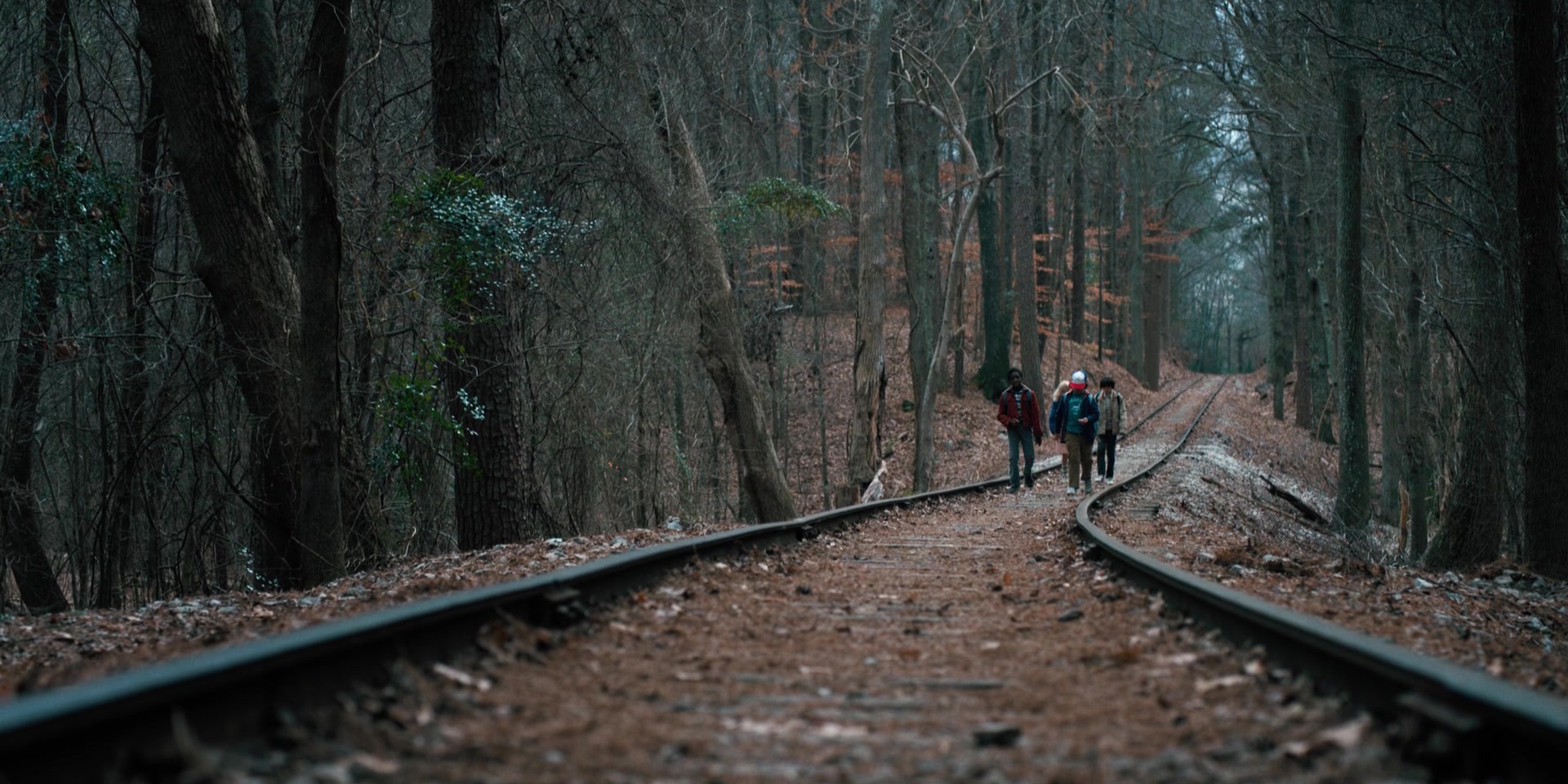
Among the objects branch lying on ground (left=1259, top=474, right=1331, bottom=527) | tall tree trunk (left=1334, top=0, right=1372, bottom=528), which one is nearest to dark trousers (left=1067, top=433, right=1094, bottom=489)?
tall tree trunk (left=1334, top=0, right=1372, bottom=528)

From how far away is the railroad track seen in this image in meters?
2.85

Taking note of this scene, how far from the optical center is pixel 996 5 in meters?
24.3

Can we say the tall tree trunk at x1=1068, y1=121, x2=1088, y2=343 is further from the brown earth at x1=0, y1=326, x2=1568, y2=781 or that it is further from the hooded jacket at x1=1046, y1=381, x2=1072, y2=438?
the brown earth at x1=0, y1=326, x2=1568, y2=781

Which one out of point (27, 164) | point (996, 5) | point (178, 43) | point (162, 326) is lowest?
point (162, 326)

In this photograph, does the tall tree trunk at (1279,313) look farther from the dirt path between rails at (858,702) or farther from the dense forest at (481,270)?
the dirt path between rails at (858,702)

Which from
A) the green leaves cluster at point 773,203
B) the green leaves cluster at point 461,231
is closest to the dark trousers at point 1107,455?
the green leaves cluster at point 773,203

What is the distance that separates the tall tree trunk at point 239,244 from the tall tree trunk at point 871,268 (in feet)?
33.5

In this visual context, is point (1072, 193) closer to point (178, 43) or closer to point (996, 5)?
point (996, 5)

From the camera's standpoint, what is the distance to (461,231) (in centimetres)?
1180

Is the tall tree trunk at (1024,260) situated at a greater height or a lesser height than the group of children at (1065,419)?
greater

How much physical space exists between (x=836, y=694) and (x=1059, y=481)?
1685 cm

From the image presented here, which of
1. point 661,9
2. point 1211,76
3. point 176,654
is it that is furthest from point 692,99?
point 1211,76

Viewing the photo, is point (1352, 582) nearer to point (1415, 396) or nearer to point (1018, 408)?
point (1018, 408)

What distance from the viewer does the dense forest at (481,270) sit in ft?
37.3
